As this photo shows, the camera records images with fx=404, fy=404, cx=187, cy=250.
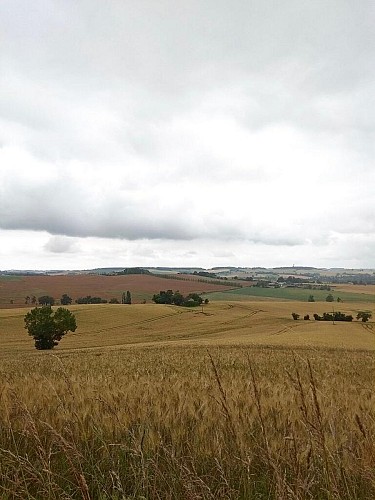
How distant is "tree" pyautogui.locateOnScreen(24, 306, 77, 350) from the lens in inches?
1972

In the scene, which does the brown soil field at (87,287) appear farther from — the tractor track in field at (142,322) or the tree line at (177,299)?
the tractor track in field at (142,322)

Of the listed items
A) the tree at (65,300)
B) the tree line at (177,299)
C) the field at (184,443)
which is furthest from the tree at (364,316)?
the field at (184,443)

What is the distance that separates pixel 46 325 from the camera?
50344 millimetres

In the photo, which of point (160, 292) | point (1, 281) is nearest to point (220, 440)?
point (160, 292)

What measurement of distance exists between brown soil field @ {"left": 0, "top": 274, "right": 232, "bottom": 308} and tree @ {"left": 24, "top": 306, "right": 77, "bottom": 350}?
57013mm

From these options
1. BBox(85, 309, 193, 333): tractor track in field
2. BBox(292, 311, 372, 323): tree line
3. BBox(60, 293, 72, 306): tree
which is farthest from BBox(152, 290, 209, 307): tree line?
BBox(292, 311, 372, 323): tree line

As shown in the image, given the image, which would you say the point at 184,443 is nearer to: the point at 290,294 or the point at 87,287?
the point at 290,294

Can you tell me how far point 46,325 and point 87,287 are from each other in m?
78.8

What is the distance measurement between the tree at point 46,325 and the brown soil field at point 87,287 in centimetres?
5701

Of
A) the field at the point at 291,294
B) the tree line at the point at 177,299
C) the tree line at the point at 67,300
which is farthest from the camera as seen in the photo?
the field at the point at 291,294

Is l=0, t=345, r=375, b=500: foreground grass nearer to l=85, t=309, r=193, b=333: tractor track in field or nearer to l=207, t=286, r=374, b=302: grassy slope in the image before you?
l=85, t=309, r=193, b=333: tractor track in field

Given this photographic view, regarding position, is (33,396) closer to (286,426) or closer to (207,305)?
(286,426)

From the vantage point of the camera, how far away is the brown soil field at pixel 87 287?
384 ft

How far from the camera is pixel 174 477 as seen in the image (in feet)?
9.43
